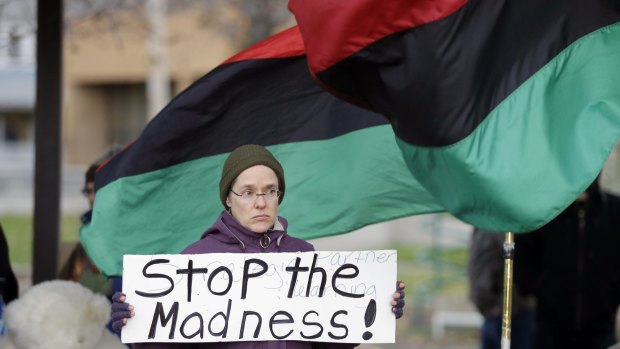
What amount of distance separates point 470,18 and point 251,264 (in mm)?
1231

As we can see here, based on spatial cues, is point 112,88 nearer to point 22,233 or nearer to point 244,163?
point 22,233

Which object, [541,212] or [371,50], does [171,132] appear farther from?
[541,212]

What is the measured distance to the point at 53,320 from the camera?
5234mm

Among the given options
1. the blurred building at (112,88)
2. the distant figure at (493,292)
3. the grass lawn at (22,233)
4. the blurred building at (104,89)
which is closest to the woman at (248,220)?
the distant figure at (493,292)

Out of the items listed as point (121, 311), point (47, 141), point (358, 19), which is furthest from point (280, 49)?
point (47, 141)

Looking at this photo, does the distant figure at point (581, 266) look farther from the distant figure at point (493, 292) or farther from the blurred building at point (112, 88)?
the blurred building at point (112, 88)

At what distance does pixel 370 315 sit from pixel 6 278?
2.31 m

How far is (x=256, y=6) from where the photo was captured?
55.1ft

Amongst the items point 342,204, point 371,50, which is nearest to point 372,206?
point 342,204

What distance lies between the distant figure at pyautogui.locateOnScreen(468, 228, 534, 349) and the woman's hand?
3.63 metres

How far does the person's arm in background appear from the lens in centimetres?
585

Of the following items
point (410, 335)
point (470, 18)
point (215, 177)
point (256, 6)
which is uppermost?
point (256, 6)

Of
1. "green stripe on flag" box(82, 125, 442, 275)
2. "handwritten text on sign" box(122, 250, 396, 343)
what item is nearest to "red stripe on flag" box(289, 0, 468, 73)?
"handwritten text on sign" box(122, 250, 396, 343)

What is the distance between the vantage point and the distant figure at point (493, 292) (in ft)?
24.7
